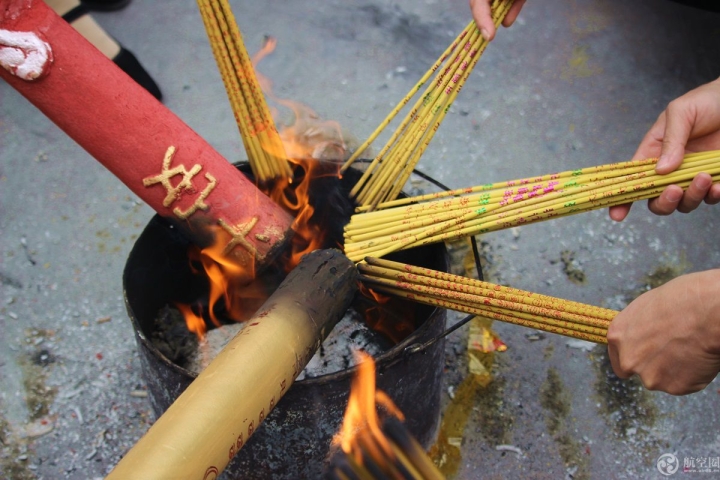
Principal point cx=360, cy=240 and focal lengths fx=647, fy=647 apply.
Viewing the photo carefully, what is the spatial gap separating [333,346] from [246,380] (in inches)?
42.1

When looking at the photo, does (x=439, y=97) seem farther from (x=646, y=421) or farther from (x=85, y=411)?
(x=85, y=411)

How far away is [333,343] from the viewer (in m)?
2.53

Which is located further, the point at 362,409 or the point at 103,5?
the point at 103,5

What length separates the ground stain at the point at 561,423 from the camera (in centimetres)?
247

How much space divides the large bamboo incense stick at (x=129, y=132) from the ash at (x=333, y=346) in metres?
0.54

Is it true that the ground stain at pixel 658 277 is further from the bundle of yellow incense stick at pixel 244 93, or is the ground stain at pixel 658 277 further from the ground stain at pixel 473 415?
the bundle of yellow incense stick at pixel 244 93

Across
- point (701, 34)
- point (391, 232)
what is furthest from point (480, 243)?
point (701, 34)

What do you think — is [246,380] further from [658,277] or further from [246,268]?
[658,277]

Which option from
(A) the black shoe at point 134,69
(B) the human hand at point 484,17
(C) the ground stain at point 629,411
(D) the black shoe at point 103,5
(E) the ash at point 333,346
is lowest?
(C) the ground stain at point 629,411

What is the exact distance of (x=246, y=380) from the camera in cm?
146

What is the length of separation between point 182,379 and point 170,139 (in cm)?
72

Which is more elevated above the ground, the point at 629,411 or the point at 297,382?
the point at 297,382

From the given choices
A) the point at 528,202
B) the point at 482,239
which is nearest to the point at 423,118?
the point at 528,202

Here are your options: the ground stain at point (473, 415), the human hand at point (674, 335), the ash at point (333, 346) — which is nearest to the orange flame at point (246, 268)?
the ash at point (333, 346)
